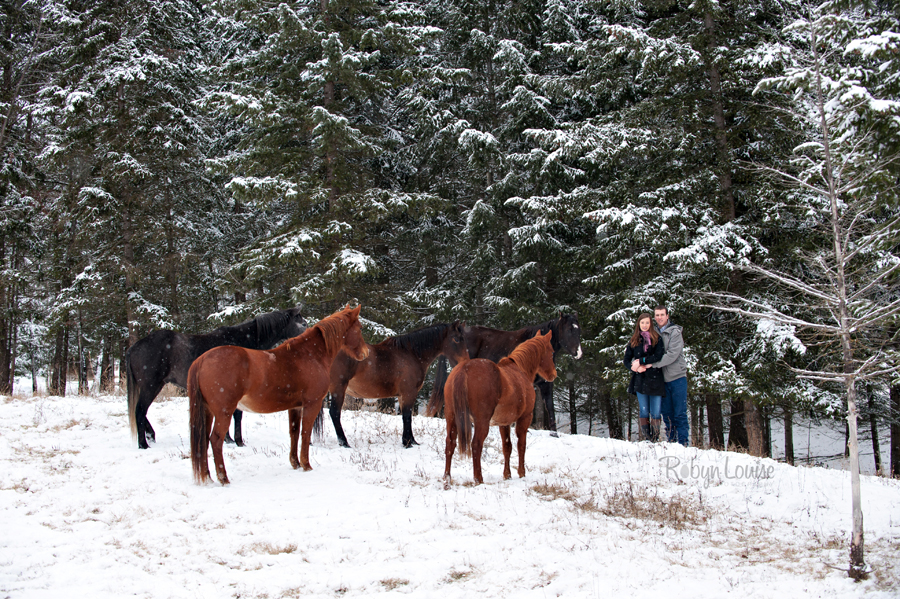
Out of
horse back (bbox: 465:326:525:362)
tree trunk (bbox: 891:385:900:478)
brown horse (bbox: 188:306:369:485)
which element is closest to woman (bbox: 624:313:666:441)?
horse back (bbox: 465:326:525:362)

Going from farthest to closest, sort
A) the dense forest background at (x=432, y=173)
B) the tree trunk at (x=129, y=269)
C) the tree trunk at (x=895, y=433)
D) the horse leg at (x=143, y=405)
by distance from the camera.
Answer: the tree trunk at (x=129, y=269) < the tree trunk at (x=895, y=433) < the dense forest background at (x=432, y=173) < the horse leg at (x=143, y=405)

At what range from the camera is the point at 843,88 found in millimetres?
4492

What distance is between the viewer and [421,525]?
4.93 m

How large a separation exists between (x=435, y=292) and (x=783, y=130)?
10.1 metres

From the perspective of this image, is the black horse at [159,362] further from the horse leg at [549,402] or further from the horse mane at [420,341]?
the horse leg at [549,402]

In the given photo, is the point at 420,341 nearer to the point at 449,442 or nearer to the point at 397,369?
the point at 397,369

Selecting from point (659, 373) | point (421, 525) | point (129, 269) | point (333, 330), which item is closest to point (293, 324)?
point (333, 330)

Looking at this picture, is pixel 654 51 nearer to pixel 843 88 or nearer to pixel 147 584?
pixel 843 88

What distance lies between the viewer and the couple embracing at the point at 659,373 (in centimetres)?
838

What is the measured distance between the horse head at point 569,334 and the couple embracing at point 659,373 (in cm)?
161

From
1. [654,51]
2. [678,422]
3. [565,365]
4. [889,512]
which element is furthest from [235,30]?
[889,512]

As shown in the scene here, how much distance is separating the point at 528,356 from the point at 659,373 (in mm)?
2784

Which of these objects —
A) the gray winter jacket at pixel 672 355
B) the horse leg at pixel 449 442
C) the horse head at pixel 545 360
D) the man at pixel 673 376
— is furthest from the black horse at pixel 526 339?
the horse leg at pixel 449 442

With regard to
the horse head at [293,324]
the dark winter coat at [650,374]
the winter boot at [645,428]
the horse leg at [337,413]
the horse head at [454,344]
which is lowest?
the winter boot at [645,428]
